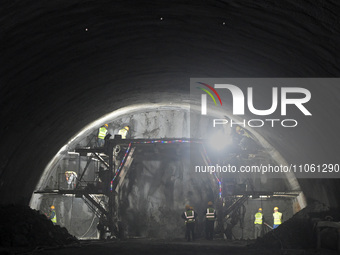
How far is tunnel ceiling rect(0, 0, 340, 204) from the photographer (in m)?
10.3

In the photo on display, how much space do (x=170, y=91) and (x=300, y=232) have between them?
7.24 meters

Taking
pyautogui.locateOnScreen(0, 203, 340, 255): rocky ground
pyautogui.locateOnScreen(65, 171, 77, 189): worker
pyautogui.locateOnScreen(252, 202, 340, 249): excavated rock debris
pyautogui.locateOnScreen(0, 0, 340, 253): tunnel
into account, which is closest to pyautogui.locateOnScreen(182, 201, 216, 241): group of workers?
pyautogui.locateOnScreen(0, 0, 340, 253): tunnel

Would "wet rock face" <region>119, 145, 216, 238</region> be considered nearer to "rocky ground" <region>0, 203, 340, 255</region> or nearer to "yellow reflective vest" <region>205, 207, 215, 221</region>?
"yellow reflective vest" <region>205, 207, 215, 221</region>

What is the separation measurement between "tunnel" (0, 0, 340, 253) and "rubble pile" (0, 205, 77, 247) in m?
0.76

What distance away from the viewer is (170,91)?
2052 cm

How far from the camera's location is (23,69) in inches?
477

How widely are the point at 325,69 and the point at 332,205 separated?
722 cm

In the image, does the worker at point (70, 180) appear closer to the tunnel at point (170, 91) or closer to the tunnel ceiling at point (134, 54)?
the tunnel at point (170, 91)

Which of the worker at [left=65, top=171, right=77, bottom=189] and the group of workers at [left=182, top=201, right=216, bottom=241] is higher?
the worker at [left=65, top=171, right=77, bottom=189]

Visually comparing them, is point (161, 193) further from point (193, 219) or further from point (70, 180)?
point (70, 180)

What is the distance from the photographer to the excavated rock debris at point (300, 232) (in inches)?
616

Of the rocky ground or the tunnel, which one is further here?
the rocky ground

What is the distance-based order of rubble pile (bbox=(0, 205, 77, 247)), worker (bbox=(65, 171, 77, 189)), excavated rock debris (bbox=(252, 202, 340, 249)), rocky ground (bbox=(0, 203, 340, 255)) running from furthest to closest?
worker (bbox=(65, 171, 77, 189))
excavated rock debris (bbox=(252, 202, 340, 249))
rubble pile (bbox=(0, 205, 77, 247))
rocky ground (bbox=(0, 203, 340, 255))

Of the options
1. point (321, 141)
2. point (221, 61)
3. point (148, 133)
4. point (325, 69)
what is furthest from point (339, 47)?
point (148, 133)
